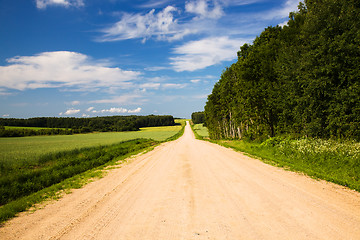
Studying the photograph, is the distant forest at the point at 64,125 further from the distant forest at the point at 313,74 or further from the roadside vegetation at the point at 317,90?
the roadside vegetation at the point at 317,90

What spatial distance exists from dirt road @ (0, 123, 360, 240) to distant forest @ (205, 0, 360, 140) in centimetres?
1026

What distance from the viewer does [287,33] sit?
21.3 m

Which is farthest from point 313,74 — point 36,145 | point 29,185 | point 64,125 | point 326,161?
point 64,125

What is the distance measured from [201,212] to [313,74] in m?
16.3

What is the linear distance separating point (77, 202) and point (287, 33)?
25.2 m

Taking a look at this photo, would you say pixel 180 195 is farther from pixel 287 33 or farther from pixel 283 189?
pixel 287 33

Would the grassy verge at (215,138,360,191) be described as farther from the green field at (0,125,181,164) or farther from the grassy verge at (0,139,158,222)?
the green field at (0,125,181,164)

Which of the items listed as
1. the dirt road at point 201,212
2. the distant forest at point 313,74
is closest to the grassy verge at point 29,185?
the dirt road at point 201,212

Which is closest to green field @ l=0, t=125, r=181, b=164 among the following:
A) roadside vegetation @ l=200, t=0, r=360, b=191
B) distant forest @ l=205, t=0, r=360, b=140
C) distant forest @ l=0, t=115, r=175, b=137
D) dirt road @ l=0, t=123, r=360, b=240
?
dirt road @ l=0, t=123, r=360, b=240

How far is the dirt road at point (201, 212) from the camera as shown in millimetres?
4094

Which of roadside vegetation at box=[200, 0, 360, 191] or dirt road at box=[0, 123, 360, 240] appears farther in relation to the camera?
roadside vegetation at box=[200, 0, 360, 191]

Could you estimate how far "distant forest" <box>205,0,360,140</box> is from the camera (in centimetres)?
1381

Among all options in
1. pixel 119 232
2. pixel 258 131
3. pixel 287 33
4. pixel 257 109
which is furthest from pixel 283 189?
pixel 287 33

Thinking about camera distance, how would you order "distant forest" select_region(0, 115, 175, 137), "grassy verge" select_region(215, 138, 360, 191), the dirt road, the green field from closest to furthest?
the dirt road, "grassy verge" select_region(215, 138, 360, 191), the green field, "distant forest" select_region(0, 115, 175, 137)
